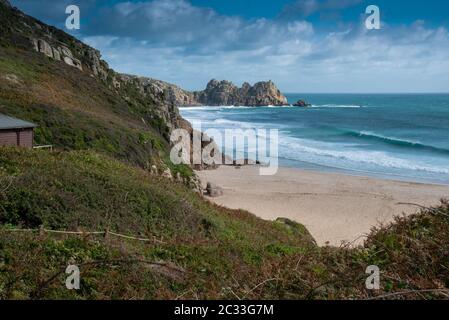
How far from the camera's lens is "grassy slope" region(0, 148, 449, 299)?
682 cm

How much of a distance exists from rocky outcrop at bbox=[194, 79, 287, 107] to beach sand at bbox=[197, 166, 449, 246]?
5599 inches

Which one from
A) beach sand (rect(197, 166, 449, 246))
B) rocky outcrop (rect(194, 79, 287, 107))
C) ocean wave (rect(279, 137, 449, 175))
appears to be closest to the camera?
beach sand (rect(197, 166, 449, 246))

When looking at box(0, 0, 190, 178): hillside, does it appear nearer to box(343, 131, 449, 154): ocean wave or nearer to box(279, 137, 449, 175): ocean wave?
box(279, 137, 449, 175): ocean wave

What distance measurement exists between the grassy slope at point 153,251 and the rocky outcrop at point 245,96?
165787mm

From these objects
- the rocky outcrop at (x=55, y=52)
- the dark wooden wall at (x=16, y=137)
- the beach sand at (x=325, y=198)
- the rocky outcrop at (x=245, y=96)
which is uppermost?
the rocky outcrop at (x=245, y=96)

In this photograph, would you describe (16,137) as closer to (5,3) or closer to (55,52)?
(55,52)

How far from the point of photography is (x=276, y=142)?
200 feet

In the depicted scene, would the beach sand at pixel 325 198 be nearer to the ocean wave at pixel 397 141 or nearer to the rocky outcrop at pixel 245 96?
the ocean wave at pixel 397 141

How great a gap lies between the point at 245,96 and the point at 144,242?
179m

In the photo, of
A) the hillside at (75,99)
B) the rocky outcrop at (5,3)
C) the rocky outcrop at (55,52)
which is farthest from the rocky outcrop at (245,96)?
the rocky outcrop at (55,52)

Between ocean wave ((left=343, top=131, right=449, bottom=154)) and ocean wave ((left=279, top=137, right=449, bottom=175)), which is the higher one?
ocean wave ((left=343, top=131, right=449, bottom=154))

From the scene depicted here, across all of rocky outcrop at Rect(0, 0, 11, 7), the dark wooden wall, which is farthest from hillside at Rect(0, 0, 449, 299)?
rocky outcrop at Rect(0, 0, 11, 7)

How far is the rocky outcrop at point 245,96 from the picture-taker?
182 meters

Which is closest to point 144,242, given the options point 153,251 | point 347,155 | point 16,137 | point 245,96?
point 153,251
